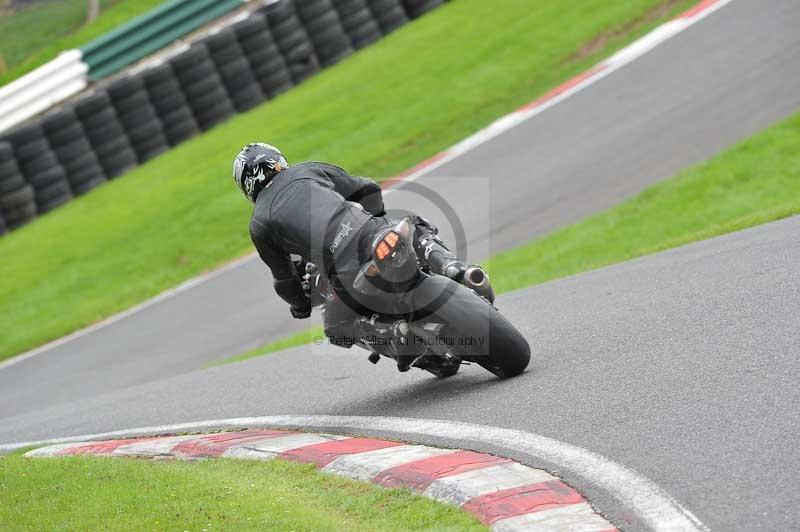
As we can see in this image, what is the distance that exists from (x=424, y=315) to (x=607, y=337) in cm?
111

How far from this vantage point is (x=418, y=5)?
823 inches

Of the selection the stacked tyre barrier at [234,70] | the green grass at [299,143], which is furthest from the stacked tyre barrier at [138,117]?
the stacked tyre barrier at [234,70]

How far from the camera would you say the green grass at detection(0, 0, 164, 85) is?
21656 millimetres

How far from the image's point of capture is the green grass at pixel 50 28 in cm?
2166

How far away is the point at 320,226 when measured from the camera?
239 inches

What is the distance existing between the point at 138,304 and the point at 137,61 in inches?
294

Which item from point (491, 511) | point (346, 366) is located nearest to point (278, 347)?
point (346, 366)

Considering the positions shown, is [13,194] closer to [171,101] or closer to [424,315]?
[171,101]

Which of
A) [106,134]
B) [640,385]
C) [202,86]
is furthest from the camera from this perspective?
[202,86]

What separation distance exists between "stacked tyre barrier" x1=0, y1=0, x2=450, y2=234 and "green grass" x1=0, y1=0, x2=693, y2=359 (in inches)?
10.7

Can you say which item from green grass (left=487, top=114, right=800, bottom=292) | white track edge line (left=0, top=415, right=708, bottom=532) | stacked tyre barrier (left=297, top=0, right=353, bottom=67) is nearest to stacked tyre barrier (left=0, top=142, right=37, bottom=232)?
stacked tyre barrier (left=297, top=0, right=353, bottom=67)

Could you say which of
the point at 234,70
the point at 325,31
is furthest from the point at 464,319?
the point at 325,31

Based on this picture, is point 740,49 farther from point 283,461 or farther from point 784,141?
point 283,461

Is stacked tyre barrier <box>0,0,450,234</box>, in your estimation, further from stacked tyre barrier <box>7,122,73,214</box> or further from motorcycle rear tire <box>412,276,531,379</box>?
motorcycle rear tire <box>412,276,531,379</box>
